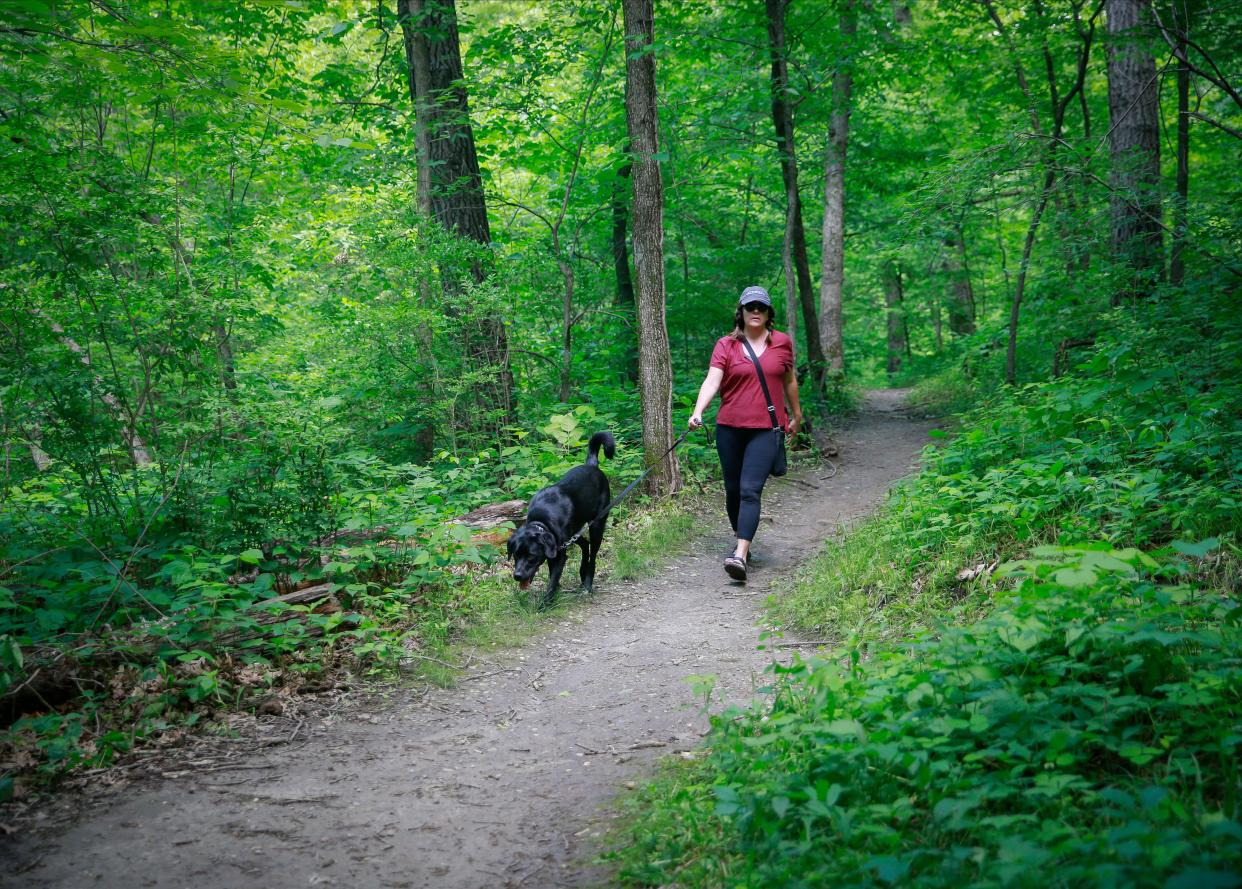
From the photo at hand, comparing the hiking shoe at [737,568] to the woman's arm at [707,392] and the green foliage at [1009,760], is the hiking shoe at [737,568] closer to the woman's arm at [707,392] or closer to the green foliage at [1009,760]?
the woman's arm at [707,392]

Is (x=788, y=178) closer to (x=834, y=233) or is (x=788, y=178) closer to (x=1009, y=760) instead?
(x=834, y=233)

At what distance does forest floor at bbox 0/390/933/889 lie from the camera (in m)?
2.74

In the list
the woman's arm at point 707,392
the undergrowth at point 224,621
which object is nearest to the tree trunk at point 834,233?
the woman's arm at point 707,392

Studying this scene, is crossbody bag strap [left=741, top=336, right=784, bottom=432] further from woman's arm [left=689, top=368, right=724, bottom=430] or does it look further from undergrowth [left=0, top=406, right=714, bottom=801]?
undergrowth [left=0, top=406, right=714, bottom=801]

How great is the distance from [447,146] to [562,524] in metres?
6.33

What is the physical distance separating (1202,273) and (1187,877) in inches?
306

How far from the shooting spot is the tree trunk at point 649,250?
307 inches

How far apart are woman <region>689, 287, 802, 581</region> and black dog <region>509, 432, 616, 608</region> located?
3.83 feet

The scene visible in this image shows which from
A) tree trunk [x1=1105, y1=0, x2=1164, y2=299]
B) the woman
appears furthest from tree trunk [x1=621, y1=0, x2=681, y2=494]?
tree trunk [x1=1105, y1=0, x2=1164, y2=299]

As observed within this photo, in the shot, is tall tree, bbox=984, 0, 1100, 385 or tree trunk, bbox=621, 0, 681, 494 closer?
tall tree, bbox=984, 0, 1100, 385

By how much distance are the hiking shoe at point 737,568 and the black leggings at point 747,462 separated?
0.20 m

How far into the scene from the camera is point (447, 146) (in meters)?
9.74

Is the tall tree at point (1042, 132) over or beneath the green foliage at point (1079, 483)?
over

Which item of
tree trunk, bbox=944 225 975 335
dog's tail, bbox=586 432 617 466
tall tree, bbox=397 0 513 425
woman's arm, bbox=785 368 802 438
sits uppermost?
tall tree, bbox=397 0 513 425
